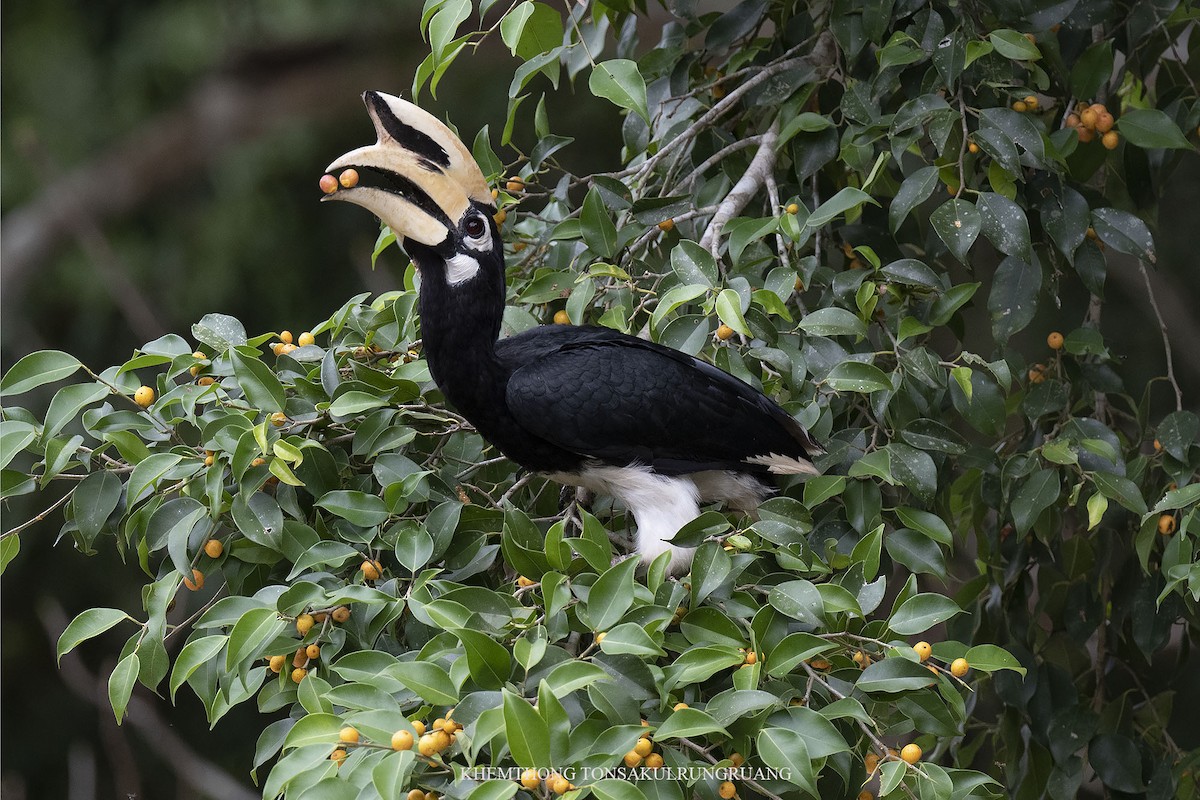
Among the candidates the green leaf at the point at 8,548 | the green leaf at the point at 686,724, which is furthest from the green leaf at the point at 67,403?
the green leaf at the point at 686,724

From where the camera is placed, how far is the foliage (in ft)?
3.22

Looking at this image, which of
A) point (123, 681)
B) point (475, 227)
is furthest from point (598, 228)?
point (123, 681)

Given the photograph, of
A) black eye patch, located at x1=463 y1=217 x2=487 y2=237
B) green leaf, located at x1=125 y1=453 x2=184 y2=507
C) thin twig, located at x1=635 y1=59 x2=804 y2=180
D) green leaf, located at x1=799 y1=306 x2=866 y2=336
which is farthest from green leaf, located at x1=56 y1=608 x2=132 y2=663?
thin twig, located at x1=635 y1=59 x2=804 y2=180

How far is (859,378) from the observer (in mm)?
1247

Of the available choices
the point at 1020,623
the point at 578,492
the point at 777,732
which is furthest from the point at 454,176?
the point at 1020,623

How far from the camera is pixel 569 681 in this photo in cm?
89

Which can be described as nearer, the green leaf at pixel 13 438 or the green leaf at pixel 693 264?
the green leaf at pixel 13 438

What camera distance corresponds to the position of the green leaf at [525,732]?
0.81m

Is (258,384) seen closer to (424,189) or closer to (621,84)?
(424,189)

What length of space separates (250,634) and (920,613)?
1.91 ft

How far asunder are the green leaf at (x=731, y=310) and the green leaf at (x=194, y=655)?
21.9 inches

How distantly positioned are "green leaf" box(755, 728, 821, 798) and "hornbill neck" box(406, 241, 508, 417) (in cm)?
56

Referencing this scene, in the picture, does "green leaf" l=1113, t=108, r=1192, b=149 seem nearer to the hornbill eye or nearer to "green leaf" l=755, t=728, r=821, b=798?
the hornbill eye

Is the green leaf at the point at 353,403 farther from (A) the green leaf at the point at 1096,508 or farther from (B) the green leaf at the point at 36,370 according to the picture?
(A) the green leaf at the point at 1096,508
